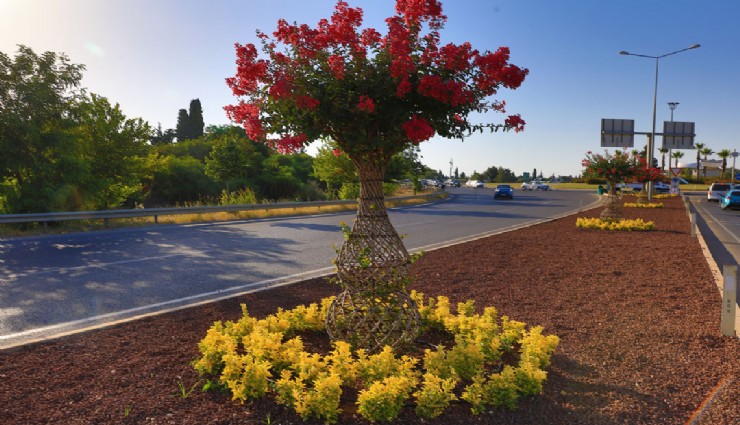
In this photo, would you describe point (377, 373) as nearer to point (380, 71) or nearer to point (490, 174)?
point (380, 71)

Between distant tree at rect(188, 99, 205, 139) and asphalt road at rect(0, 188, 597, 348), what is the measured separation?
61896 mm

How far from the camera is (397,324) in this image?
4.18m

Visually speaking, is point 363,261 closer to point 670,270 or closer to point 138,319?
point 138,319

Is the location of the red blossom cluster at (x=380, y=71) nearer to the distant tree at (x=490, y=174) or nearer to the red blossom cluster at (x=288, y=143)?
the red blossom cluster at (x=288, y=143)

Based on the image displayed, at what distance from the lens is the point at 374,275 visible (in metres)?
4.14

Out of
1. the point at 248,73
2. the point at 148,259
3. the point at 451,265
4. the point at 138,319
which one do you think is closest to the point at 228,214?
the point at 148,259

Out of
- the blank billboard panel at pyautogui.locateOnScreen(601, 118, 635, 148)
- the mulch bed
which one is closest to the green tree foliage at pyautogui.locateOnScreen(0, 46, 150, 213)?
the mulch bed

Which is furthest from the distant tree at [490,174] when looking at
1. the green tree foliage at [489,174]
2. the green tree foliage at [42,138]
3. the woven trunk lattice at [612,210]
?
the green tree foliage at [42,138]

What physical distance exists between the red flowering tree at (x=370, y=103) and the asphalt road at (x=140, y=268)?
94 centimetres

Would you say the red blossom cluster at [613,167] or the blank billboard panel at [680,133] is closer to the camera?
the red blossom cluster at [613,167]

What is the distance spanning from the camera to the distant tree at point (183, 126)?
74.2 metres

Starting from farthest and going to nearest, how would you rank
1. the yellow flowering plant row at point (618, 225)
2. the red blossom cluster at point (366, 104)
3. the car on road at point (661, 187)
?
the car on road at point (661, 187)
the yellow flowering plant row at point (618, 225)
the red blossom cluster at point (366, 104)

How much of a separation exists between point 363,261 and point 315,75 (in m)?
1.51

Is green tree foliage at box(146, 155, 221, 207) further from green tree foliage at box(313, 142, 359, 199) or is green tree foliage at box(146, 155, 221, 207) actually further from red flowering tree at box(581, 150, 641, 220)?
red flowering tree at box(581, 150, 641, 220)
